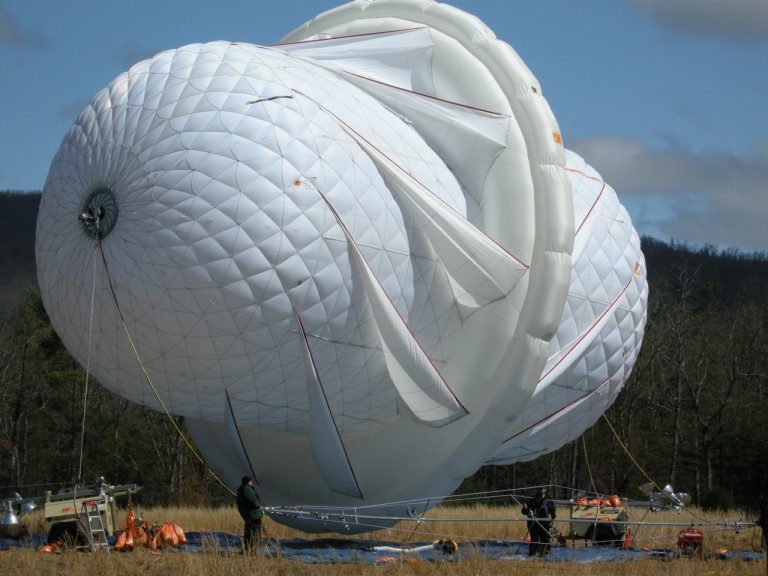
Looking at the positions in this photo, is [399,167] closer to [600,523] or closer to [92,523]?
[92,523]

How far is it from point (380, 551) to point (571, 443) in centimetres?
3080

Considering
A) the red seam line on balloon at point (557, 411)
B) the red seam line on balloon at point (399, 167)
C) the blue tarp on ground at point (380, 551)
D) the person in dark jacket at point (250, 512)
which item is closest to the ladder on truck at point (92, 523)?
the blue tarp on ground at point (380, 551)

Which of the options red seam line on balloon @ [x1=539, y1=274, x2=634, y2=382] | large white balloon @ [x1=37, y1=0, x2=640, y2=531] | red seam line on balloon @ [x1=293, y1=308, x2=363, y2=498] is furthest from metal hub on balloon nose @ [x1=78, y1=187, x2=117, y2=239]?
red seam line on balloon @ [x1=539, y1=274, x2=634, y2=382]

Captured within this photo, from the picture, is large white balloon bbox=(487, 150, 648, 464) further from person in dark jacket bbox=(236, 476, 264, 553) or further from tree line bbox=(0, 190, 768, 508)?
tree line bbox=(0, 190, 768, 508)

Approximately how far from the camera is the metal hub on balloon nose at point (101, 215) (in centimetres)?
A: 1548

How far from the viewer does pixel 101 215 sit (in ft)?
51.0

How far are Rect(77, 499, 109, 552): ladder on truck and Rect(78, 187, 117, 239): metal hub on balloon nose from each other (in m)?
4.25

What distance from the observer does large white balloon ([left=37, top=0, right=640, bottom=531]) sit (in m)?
15.3

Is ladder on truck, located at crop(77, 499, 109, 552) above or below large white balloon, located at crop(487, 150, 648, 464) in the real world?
below

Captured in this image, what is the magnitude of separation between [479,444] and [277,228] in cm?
528

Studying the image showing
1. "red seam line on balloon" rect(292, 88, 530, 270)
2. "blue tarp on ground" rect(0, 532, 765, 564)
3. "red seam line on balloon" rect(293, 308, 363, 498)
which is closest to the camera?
"red seam line on balloon" rect(293, 308, 363, 498)

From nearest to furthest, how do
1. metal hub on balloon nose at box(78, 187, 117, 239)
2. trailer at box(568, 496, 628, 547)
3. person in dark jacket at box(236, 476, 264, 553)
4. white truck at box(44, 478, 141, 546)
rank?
metal hub on balloon nose at box(78, 187, 117, 239) < person in dark jacket at box(236, 476, 264, 553) < white truck at box(44, 478, 141, 546) < trailer at box(568, 496, 628, 547)

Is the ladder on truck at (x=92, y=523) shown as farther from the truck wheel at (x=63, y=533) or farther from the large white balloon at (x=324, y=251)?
the large white balloon at (x=324, y=251)

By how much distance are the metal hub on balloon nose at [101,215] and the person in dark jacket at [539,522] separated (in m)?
8.05
